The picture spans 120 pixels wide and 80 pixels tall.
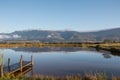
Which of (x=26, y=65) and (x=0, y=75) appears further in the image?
(x=26, y=65)

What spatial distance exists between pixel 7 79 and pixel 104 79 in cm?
1137

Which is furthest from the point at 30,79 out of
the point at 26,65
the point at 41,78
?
the point at 26,65

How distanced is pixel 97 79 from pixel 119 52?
50403 mm

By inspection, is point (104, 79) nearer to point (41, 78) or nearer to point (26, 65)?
point (41, 78)

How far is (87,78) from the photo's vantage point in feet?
94.1

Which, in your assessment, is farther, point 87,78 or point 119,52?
point 119,52

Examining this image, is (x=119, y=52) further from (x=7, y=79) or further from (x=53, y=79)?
(x=7, y=79)

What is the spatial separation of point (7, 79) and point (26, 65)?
20559 millimetres

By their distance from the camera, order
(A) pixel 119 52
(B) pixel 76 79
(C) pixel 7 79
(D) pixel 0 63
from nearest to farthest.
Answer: (C) pixel 7 79
(B) pixel 76 79
(D) pixel 0 63
(A) pixel 119 52

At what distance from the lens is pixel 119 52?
2992 inches

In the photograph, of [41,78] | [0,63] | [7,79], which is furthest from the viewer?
[0,63]

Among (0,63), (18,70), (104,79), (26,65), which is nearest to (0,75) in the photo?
(0,63)

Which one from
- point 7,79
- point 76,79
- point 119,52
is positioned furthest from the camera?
point 119,52

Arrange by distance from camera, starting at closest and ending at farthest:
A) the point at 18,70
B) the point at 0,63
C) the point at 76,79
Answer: the point at 76,79 < the point at 0,63 < the point at 18,70
